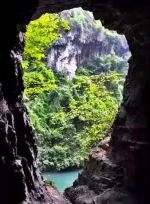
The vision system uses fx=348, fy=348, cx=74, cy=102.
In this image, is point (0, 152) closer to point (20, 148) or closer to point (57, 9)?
point (20, 148)

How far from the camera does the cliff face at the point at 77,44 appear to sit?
87.0ft

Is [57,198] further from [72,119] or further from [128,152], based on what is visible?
[72,119]

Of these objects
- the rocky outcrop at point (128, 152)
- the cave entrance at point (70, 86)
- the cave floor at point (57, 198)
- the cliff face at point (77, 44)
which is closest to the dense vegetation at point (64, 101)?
the cave entrance at point (70, 86)

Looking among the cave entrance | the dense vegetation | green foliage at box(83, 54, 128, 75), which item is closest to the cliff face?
the cave entrance

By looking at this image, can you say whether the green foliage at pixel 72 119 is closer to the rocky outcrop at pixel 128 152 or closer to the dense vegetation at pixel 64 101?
the dense vegetation at pixel 64 101

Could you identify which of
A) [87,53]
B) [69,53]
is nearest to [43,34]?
[69,53]

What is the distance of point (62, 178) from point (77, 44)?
45.8 feet

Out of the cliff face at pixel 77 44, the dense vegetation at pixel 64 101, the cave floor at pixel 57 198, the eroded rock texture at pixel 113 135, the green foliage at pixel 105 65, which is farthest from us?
the green foliage at pixel 105 65

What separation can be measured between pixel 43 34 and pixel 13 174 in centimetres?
520

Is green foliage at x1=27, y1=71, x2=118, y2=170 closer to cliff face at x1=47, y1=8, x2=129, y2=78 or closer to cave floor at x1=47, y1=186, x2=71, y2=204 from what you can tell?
cliff face at x1=47, y1=8, x2=129, y2=78

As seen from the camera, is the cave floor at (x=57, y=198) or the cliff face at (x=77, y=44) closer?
the cave floor at (x=57, y=198)

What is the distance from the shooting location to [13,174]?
249 inches

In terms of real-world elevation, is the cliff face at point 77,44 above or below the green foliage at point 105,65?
above

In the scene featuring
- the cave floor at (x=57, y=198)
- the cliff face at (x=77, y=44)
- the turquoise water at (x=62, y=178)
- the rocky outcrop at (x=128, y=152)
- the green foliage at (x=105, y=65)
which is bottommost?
the turquoise water at (x=62, y=178)
